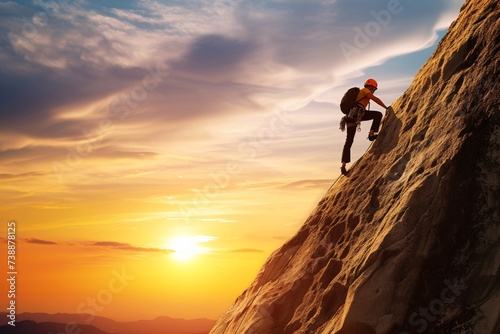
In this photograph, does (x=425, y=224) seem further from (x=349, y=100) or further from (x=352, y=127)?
(x=349, y=100)

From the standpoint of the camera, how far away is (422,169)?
1438cm

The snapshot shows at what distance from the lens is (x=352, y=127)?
1909cm

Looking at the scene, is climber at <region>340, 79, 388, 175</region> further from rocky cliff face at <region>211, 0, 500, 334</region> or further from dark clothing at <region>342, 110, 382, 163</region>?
rocky cliff face at <region>211, 0, 500, 334</region>

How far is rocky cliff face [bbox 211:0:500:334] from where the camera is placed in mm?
12789

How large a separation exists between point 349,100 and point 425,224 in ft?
22.6

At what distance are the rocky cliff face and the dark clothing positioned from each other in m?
0.46

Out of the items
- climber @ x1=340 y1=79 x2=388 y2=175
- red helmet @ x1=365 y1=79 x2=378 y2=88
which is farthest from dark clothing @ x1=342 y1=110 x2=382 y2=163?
red helmet @ x1=365 y1=79 x2=378 y2=88

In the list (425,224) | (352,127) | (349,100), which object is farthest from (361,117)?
(425,224)

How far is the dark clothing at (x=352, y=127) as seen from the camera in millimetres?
18391

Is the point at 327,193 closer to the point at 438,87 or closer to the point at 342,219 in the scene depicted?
the point at 342,219

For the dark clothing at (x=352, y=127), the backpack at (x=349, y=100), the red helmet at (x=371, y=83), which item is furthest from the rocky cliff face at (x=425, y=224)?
the backpack at (x=349, y=100)

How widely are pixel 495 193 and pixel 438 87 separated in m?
4.30

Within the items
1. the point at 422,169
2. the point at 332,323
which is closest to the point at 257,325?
the point at 332,323

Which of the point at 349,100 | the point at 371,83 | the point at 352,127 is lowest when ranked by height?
the point at 352,127
